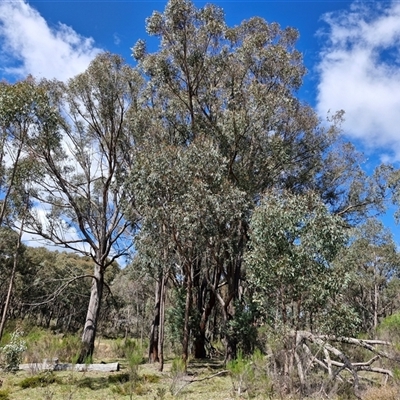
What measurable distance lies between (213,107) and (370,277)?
19420 millimetres

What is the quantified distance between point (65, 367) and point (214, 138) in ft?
28.9

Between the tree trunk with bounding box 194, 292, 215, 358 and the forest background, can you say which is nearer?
the forest background

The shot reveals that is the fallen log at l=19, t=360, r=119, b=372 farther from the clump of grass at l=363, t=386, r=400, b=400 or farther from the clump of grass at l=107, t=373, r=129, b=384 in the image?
the clump of grass at l=363, t=386, r=400, b=400

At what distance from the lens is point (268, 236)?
25.8ft

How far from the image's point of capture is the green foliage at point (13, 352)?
9352 mm

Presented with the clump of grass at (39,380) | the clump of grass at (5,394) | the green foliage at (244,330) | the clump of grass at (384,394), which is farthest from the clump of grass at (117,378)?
the clump of grass at (384,394)

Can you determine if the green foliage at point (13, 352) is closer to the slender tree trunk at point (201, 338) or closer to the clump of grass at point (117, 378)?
the clump of grass at point (117, 378)

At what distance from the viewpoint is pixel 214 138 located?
13.5 m

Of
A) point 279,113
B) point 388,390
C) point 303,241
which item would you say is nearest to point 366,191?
point 279,113

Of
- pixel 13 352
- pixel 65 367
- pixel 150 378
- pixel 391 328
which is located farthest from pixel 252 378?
pixel 13 352

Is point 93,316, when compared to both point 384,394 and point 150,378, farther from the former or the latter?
point 384,394

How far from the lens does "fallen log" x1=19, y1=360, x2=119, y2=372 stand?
32.1 feet

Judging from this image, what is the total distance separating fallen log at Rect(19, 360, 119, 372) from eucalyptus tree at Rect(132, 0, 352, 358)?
95.0 inches

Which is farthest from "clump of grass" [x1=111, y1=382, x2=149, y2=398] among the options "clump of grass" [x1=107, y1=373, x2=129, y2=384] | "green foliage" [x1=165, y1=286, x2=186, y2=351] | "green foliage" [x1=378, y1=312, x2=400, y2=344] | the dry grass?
"green foliage" [x1=165, y1=286, x2=186, y2=351]
